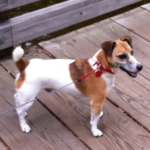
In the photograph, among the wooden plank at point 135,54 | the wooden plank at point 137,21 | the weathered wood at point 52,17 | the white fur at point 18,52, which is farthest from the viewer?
the wooden plank at point 137,21

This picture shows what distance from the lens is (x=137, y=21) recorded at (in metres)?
4.70

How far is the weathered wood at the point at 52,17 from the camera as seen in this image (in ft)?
12.3

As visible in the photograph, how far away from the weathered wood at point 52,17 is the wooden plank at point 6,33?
54mm

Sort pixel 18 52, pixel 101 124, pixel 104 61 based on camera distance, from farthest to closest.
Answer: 1. pixel 101 124
2. pixel 104 61
3. pixel 18 52

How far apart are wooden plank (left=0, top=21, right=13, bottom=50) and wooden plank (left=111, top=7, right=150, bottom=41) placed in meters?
1.86

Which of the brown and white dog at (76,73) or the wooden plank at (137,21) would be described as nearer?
the brown and white dog at (76,73)

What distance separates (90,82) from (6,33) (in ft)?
5.03

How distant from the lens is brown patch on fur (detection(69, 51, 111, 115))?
270cm

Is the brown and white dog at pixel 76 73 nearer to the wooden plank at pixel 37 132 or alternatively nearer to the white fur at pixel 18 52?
the white fur at pixel 18 52

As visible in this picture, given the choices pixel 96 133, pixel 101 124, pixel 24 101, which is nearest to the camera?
pixel 24 101

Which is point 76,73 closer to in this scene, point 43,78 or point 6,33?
point 43,78

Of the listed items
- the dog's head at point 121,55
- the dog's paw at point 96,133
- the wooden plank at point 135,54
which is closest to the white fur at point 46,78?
the dog's head at point 121,55

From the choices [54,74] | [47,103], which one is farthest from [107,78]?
[47,103]

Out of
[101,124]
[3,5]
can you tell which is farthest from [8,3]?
[101,124]
